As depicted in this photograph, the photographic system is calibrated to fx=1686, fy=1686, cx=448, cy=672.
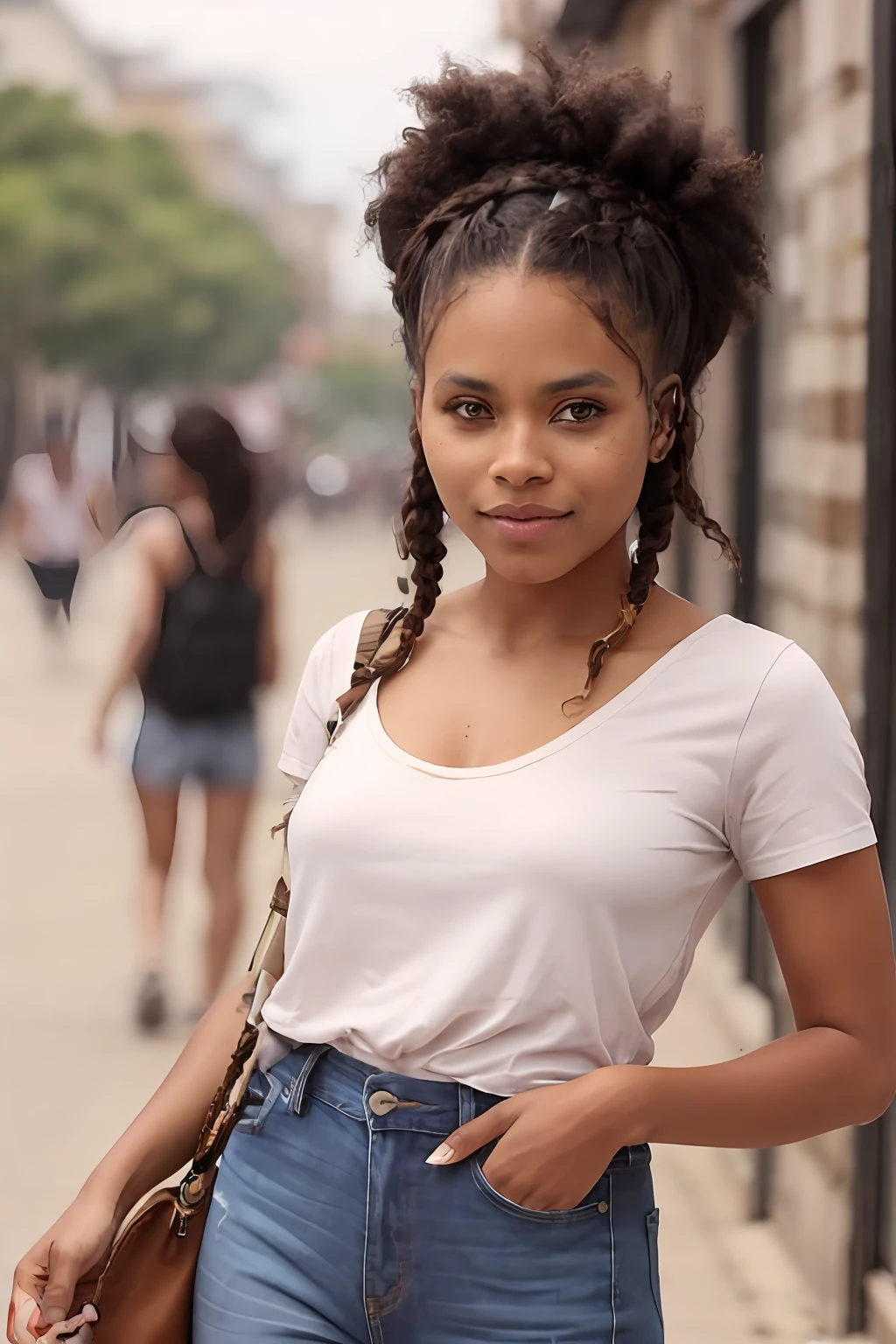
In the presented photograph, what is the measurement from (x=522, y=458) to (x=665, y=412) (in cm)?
18

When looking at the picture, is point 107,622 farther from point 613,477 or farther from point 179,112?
point 179,112

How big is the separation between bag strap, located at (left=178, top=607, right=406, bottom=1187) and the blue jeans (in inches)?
3.2

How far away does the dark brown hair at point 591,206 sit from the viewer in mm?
1414

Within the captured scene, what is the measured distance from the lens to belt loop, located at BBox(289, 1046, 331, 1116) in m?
1.48

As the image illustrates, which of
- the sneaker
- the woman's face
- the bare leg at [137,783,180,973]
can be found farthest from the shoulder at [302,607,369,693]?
the sneaker

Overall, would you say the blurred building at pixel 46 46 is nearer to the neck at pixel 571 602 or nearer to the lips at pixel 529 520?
the neck at pixel 571 602

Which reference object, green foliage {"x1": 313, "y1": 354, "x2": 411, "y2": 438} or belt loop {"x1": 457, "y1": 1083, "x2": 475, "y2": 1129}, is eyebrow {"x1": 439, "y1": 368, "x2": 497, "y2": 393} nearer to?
belt loop {"x1": 457, "y1": 1083, "x2": 475, "y2": 1129}

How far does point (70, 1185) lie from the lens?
13.1ft

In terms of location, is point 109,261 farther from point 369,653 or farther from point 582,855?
point 582,855

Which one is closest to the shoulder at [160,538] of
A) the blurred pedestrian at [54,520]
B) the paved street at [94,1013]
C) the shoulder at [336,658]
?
the paved street at [94,1013]

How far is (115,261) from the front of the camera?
127 feet

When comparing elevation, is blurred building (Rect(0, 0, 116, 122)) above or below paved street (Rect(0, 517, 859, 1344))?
above

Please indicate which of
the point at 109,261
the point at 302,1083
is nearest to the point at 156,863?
the point at 302,1083


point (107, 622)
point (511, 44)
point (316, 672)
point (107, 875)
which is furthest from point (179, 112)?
point (316, 672)
